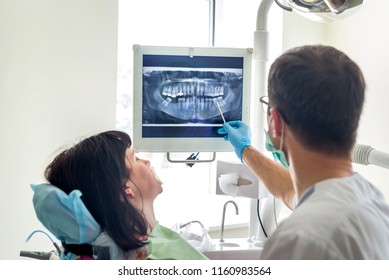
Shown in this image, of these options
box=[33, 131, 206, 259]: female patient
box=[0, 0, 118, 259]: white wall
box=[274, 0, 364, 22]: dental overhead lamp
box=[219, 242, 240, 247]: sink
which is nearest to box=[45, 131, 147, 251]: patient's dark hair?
box=[33, 131, 206, 259]: female patient

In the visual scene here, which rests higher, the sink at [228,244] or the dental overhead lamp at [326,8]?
the dental overhead lamp at [326,8]

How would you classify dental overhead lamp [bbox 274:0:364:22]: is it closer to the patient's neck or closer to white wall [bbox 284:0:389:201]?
white wall [bbox 284:0:389:201]

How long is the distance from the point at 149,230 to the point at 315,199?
73cm

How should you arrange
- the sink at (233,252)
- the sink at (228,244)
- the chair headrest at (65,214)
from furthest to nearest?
the sink at (228,244) < the sink at (233,252) < the chair headrest at (65,214)

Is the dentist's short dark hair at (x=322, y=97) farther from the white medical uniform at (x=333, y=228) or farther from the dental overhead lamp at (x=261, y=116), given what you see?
the dental overhead lamp at (x=261, y=116)

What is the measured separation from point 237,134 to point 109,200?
72 centimetres

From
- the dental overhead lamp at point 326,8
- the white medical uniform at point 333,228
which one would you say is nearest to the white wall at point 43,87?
the dental overhead lamp at point 326,8

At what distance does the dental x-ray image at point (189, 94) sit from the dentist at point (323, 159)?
85cm

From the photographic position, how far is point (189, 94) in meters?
1.98

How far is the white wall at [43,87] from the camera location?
5.88 feet

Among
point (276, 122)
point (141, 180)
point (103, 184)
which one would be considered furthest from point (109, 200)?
point (276, 122)

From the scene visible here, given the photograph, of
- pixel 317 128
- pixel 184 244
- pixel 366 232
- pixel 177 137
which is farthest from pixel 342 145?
pixel 177 137

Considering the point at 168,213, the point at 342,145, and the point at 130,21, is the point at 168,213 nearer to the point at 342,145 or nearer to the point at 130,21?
the point at 130,21

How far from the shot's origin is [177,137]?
1991 mm
